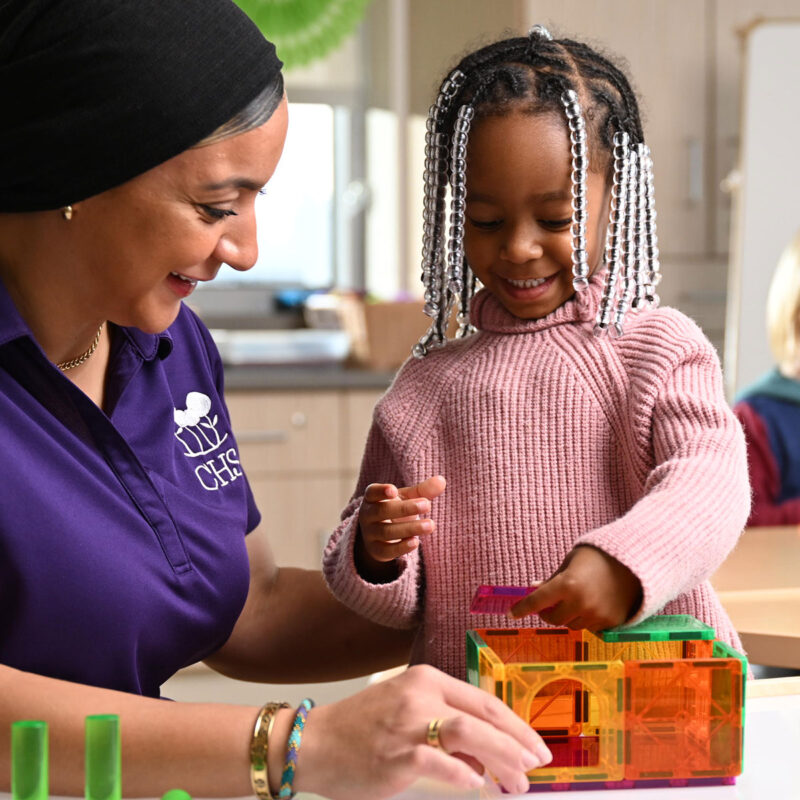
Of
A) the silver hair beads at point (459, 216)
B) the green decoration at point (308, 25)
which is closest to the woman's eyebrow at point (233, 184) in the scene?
the silver hair beads at point (459, 216)

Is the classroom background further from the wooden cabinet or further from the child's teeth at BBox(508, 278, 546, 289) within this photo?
the child's teeth at BBox(508, 278, 546, 289)

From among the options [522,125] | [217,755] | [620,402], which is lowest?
[217,755]

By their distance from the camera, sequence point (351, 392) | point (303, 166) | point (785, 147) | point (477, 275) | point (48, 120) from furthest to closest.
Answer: point (303, 166)
point (785, 147)
point (351, 392)
point (477, 275)
point (48, 120)

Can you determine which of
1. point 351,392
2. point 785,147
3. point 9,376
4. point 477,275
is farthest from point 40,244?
point 785,147

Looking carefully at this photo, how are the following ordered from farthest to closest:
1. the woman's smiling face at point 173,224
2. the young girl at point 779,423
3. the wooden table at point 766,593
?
the young girl at point 779,423
the wooden table at point 766,593
the woman's smiling face at point 173,224

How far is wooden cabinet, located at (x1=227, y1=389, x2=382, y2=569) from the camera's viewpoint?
10.5ft

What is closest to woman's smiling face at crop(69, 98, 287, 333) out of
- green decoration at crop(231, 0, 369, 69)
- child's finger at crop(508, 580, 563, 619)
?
child's finger at crop(508, 580, 563, 619)

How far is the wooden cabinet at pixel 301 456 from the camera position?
321cm

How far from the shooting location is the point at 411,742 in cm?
64

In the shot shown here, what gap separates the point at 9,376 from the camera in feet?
2.94

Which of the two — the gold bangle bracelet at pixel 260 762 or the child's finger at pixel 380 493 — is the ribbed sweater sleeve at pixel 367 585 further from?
the gold bangle bracelet at pixel 260 762

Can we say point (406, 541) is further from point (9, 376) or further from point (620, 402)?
point (9, 376)

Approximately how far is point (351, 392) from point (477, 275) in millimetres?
2298

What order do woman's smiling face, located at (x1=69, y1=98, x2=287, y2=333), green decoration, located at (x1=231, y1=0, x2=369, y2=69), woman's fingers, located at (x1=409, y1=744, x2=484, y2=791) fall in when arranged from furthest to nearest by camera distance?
green decoration, located at (x1=231, y1=0, x2=369, y2=69) → woman's smiling face, located at (x1=69, y1=98, x2=287, y2=333) → woman's fingers, located at (x1=409, y1=744, x2=484, y2=791)
